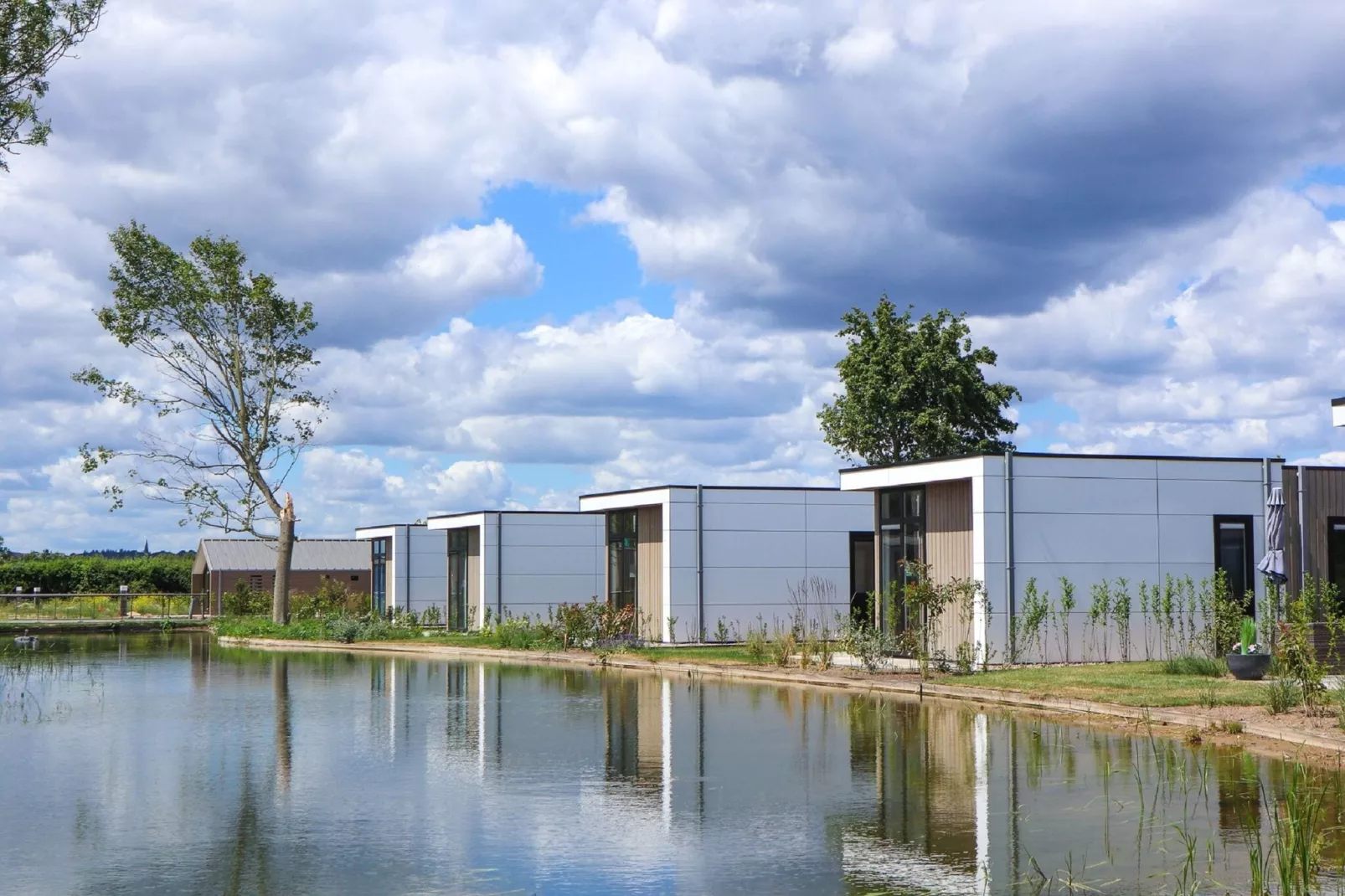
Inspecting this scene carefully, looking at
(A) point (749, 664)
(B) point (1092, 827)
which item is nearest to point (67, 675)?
(A) point (749, 664)

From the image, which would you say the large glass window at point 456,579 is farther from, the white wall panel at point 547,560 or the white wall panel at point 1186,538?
the white wall panel at point 1186,538

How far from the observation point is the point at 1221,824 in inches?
403

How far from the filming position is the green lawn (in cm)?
1798

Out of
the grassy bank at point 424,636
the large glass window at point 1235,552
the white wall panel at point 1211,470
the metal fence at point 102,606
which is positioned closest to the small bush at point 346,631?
the grassy bank at point 424,636

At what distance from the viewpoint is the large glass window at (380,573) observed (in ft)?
181

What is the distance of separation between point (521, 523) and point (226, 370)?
12505 mm

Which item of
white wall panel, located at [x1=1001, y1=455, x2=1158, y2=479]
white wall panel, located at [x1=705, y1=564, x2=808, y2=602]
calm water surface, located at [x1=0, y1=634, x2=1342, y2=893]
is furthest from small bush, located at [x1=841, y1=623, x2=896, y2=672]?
white wall panel, located at [x1=705, y1=564, x2=808, y2=602]

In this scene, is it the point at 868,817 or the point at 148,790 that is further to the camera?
the point at 148,790

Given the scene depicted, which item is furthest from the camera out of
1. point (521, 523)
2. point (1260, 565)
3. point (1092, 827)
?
A: point (521, 523)

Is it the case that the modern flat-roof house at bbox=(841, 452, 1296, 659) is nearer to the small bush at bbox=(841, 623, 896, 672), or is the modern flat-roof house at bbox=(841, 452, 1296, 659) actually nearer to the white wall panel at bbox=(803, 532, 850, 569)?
the small bush at bbox=(841, 623, 896, 672)

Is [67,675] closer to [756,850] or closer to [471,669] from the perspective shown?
[471,669]

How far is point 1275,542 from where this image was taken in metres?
23.8

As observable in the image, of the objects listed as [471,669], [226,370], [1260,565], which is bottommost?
[471,669]

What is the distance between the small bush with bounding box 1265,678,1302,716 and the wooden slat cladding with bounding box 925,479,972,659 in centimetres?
866
